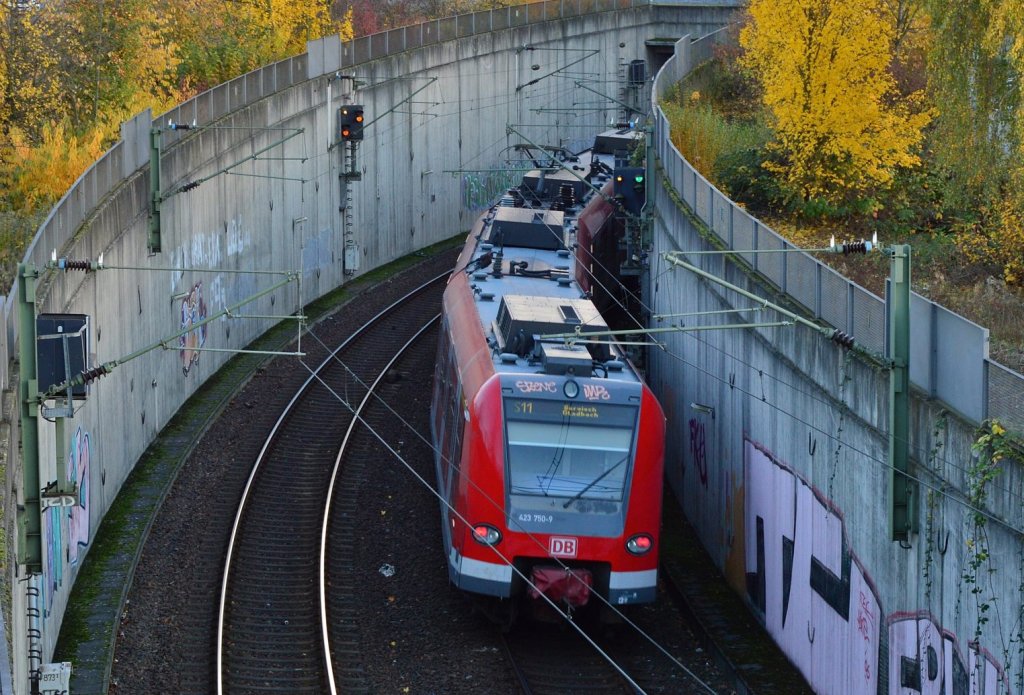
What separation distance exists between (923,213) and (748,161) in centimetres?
408

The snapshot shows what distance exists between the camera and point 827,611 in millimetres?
17031

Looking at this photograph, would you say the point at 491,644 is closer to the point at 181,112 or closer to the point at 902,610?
the point at 902,610

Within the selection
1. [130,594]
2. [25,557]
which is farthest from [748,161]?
[25,557]

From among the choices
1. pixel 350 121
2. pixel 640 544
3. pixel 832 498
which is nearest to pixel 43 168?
pixel 350 121

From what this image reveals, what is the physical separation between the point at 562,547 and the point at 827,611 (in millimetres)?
3199

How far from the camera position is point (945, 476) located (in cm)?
1388

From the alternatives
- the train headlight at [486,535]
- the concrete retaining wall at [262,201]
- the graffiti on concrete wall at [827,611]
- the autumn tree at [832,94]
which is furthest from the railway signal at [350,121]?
the train headlight at [486,535]

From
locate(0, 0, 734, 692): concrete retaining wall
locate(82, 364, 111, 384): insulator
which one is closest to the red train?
locate(0, 0, 734, 692): concrete retaining wall

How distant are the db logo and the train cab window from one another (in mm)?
A: 581

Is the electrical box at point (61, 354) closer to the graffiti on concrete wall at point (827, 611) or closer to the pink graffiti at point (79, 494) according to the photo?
the pink graffiti at point (79, 494)

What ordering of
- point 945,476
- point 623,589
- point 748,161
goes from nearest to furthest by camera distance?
point 945,476
point 623,589
point 748,161

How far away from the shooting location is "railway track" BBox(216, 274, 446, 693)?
1819 centimetres

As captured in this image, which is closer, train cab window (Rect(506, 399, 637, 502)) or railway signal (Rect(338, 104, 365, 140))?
train cab window (Rect(506, 399, 637, 502))

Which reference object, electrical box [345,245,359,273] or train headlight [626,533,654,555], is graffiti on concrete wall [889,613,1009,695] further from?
electrical box [345,245,359,273]
